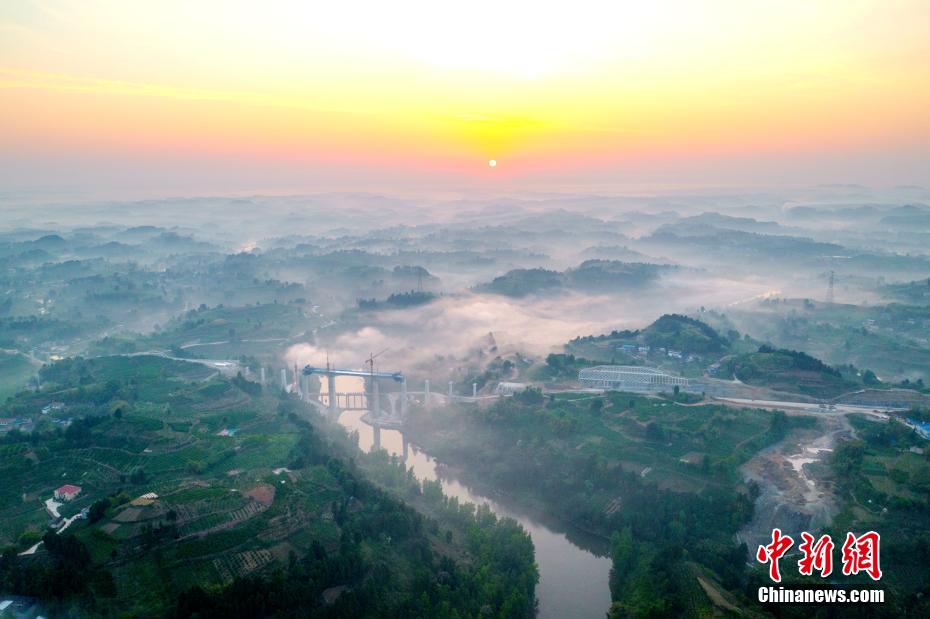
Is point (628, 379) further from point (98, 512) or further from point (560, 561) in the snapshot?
point (98, 512)

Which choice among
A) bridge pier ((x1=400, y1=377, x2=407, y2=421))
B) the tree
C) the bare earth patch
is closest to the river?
bridge pier ((x1=400, y1=377, x2=407, y2=421))

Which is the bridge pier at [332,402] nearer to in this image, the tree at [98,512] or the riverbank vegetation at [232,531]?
the riverbank vegetation at [232,531]

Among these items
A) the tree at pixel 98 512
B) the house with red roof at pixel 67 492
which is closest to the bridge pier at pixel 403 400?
the house with red roof at pixel 67 492

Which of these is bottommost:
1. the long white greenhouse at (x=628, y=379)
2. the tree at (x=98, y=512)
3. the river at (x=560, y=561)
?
the river at (x=560, y=561)

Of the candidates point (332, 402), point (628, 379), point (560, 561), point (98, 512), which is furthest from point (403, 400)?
point (98, 512)

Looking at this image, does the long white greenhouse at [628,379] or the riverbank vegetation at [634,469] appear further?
the long white greenhouse at [628,379]

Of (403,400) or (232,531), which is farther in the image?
(403,400)
